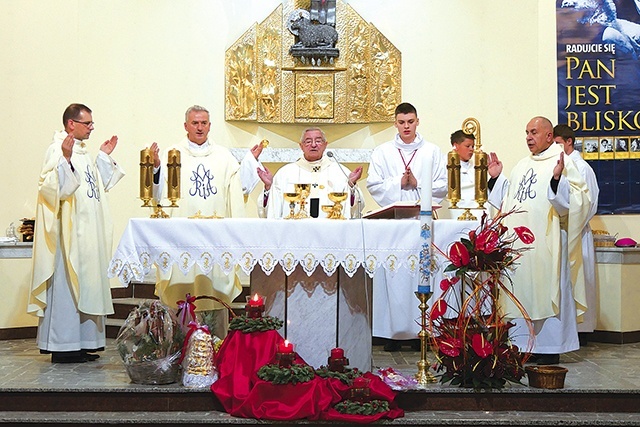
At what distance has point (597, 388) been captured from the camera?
229 inches

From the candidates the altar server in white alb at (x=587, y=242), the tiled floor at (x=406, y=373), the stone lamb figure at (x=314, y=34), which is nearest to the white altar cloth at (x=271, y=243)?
the tiled floor at (x=406, y=373)

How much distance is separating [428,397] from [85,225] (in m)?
3.13

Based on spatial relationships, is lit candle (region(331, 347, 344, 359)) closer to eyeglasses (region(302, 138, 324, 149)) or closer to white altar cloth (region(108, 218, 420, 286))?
white altar cloth (region(108, 218, 420, 286))

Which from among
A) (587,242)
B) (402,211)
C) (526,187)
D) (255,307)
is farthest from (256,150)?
(587,242)

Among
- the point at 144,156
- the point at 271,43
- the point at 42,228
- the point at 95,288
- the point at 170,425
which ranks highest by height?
the point at 271,43

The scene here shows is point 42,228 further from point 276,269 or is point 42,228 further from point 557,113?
point 557,113

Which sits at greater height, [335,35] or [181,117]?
[335,35]

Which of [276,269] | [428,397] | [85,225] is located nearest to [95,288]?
[85,225]

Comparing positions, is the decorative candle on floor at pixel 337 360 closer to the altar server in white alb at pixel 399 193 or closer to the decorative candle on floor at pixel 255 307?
the decorative candle on floor at pixel 255 307

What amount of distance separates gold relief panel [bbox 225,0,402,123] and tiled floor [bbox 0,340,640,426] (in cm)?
347

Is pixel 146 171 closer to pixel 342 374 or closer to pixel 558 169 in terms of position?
pixel 342 374

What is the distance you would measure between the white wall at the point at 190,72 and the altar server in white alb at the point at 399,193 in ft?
7.18

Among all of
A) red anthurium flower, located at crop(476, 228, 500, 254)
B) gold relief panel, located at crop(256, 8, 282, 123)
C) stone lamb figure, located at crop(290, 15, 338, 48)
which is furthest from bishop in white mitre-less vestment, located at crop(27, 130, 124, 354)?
stone lamb figure, located at crop(290, 15, 338, 48)

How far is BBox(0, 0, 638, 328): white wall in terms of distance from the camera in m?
9.52
